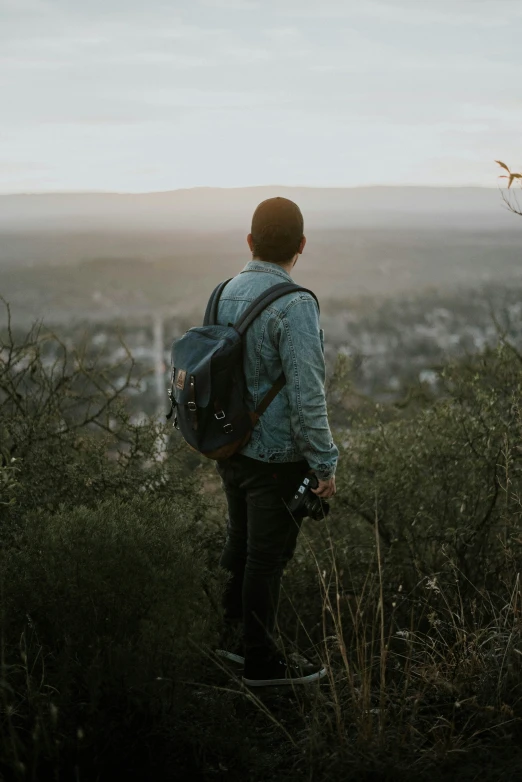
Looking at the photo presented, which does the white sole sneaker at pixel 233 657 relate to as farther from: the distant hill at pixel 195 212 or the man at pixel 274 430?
the distant hill at pixel 195 212

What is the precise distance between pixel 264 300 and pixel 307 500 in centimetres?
86

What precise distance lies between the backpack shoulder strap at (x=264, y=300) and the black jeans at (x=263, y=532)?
575 mm

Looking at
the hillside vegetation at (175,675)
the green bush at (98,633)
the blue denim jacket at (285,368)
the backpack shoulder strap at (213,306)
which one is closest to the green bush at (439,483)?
the hillside vegetation at (175,675)

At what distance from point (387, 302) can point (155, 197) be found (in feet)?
72.3

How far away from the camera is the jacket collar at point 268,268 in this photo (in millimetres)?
3381

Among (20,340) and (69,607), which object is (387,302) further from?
(69,607)

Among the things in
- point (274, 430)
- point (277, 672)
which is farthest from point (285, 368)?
point (277, 672)

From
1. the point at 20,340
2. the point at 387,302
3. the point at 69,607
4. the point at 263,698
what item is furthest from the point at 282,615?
the point at 387,302

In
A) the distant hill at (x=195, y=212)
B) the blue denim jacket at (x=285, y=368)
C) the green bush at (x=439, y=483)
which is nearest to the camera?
the blue denim jacket at (x=285, y=368)

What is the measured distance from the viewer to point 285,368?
127 inches

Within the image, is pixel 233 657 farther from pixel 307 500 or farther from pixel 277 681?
pixel 307 500

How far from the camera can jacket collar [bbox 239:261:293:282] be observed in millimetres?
3381

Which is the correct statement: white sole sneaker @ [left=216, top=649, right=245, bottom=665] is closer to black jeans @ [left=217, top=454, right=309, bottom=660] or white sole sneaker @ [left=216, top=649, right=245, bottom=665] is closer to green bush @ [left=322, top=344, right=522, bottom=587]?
black jeans @ [left=217, top=454, right=309, bottom=660]

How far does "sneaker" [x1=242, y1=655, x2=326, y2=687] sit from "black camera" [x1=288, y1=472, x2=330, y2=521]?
688 mm
